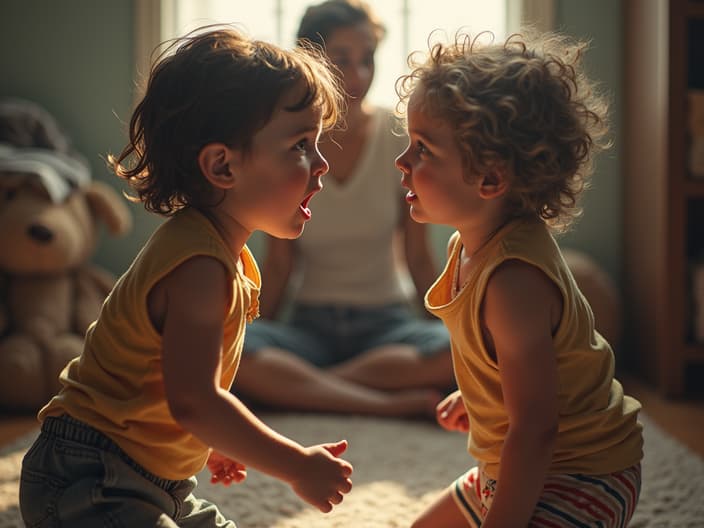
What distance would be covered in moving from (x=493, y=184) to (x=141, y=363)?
44 cm

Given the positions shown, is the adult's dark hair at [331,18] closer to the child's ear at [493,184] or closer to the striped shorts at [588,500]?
the child's ear at [493,184]

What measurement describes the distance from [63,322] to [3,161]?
0.41m

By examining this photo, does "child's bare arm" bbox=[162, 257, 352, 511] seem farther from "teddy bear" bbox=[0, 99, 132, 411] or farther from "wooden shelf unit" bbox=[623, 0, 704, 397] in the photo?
"wooden shelf unit" bbox=[623, 0, 704, 397]

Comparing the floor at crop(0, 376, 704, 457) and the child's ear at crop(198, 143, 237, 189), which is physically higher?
the child's ear at crop(198, 143, 237, 189)

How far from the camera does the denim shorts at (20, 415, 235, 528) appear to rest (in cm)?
89

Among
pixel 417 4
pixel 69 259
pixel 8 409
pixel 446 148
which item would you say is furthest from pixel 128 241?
pixel 446 148

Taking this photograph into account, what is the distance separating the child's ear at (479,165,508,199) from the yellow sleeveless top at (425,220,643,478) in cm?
4

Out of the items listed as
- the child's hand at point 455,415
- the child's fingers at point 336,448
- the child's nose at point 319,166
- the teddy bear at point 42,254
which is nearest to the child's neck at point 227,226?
the child's nose at point 319,166

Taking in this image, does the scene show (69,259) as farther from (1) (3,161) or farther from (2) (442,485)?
(2) (442,485)

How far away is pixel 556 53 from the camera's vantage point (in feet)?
3.29

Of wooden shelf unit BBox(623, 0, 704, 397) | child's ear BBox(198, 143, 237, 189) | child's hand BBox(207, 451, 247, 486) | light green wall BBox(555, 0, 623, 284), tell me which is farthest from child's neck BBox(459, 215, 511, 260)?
light green wall BBox(555, 0, 623, 284)

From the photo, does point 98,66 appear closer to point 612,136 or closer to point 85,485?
point 612,136

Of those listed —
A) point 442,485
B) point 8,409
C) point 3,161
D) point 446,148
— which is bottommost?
point 8,409

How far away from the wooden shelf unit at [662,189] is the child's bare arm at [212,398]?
4.79 ft
